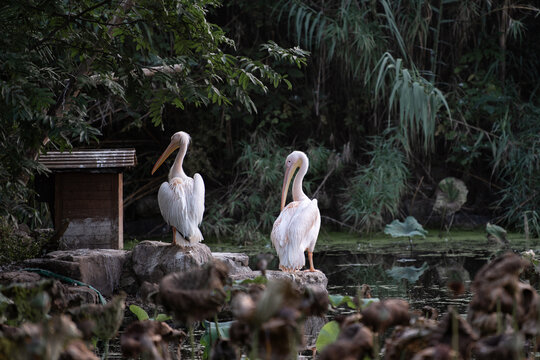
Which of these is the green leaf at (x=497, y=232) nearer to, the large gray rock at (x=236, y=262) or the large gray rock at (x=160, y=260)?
the large gray rock at (x=236, y=262)

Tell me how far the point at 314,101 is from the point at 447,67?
225cm

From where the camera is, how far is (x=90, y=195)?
7.21 metres

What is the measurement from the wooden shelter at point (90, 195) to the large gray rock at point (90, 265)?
42.9 inches

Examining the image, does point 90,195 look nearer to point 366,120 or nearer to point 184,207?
point 184,207

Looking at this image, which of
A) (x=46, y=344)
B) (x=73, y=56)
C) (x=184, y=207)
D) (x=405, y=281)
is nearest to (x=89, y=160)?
(x=184, y=207)

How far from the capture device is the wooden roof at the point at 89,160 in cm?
704

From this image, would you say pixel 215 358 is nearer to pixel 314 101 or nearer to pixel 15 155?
pixel 15 155

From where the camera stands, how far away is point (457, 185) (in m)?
10.3

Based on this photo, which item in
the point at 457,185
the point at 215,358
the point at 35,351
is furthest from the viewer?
the point at 457,185

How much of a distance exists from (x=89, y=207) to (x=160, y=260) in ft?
5.31

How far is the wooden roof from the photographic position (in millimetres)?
7043

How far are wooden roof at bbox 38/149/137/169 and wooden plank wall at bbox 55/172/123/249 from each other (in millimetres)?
158

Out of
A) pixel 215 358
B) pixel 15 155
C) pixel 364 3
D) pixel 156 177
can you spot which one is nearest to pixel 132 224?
pixel 156 177

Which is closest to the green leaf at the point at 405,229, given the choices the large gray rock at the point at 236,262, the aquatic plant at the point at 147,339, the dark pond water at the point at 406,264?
the dark pond water at the point at 406,264
